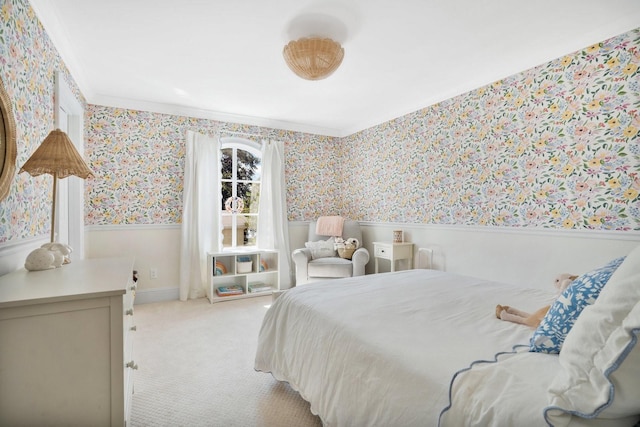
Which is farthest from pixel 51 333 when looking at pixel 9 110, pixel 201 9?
pixel 201 9

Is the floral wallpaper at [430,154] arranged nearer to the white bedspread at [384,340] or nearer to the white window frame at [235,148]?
the white window frame at [235,148]

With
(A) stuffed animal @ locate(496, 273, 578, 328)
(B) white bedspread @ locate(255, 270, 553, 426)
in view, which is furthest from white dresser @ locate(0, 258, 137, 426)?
(A) stuffed animal @ locate(496, 273, 578, 328)

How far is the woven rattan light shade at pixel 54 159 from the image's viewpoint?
1586 millimetres

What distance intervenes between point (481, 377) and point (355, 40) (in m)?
2.34

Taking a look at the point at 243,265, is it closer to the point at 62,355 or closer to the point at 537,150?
the point at 62,355

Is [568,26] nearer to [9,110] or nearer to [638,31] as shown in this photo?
[638,31]

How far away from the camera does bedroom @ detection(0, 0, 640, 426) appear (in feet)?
6.09

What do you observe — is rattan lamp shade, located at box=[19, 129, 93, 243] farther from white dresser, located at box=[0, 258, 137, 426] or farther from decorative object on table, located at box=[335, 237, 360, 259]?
decorative object on table, located at box=[335, 237, 360, 259]

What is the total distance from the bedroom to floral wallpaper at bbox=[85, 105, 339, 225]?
0.01 m

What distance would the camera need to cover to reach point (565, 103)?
8.25 feet

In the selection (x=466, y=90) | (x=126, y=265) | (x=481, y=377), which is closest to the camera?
(x=481, y=377)

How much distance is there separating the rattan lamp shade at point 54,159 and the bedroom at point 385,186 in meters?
0.14

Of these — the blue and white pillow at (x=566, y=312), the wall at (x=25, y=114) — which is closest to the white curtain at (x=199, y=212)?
the wall at (x=25, y=114)

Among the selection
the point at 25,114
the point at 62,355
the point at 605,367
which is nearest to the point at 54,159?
the point at 25,114
